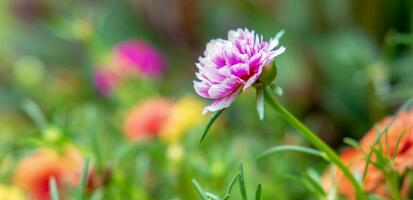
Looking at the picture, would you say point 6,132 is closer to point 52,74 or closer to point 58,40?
point 52,74

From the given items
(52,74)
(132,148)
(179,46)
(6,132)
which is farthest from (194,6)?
(132,148)

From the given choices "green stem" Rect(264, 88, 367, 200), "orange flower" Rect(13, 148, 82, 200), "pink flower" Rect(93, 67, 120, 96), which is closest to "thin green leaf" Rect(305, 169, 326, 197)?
"green stem" Rect(264, 88, 367, 200)

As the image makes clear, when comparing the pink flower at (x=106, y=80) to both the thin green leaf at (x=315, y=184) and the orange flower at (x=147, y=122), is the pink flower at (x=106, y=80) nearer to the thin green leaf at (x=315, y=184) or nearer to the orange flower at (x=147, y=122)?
the orange flower at (x=147, y=122)

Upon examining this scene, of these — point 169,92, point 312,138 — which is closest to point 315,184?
point 312,138

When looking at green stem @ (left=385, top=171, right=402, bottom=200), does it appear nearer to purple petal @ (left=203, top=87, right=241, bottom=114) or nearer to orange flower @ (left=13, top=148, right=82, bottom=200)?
purple petal @ (left=203, top=87, right=241, bottom=114)

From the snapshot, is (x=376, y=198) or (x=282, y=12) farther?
(x=282, y=12)

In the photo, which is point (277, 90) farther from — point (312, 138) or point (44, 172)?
point (44, 172)
